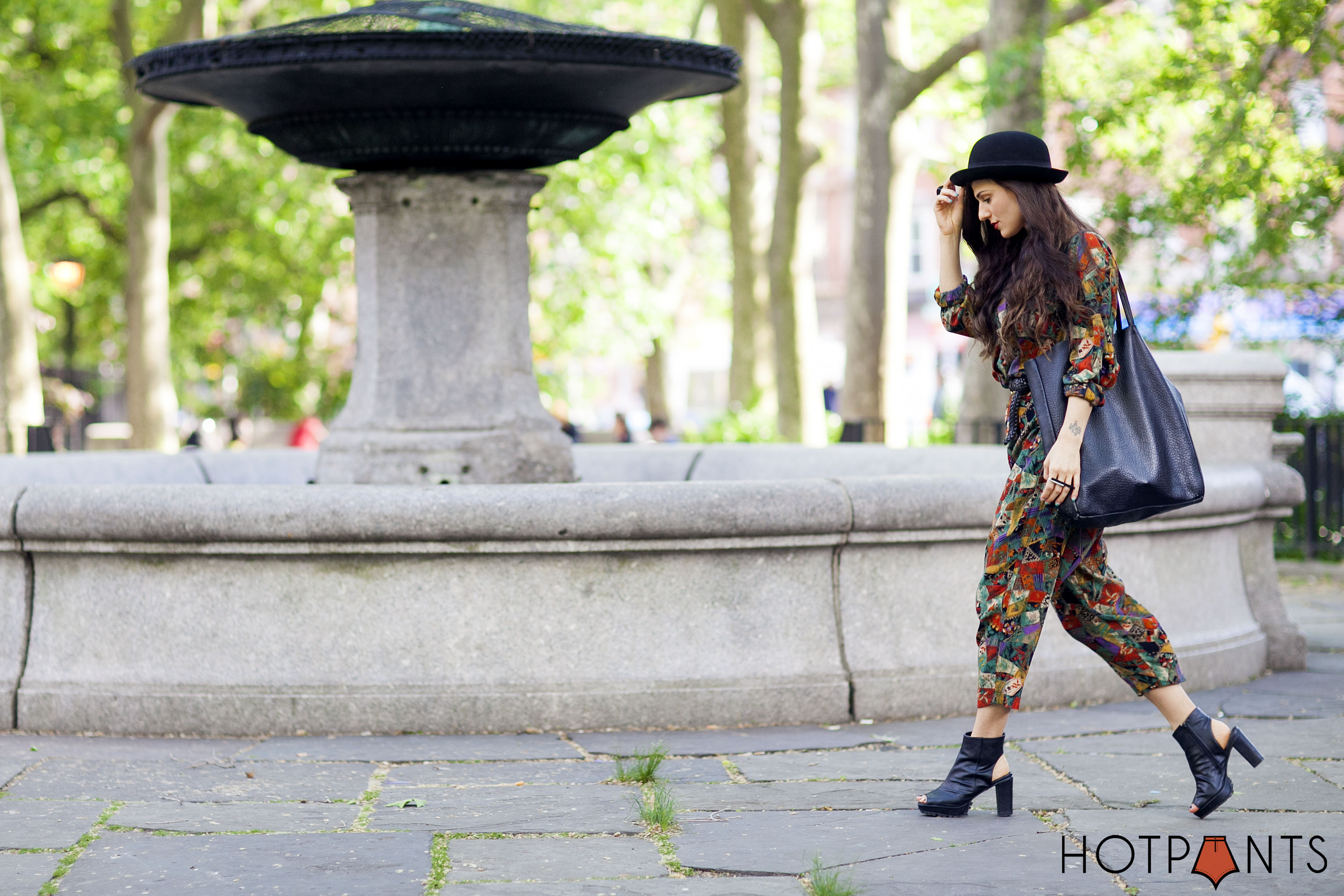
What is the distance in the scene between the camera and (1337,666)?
7.09 m

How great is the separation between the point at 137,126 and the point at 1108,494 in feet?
61.4

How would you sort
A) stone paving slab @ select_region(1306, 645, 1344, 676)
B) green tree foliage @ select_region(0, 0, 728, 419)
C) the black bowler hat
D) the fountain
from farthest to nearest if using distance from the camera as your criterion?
1. green tree foliage @ select_region(0, 0, 728, 419)
2. stone paving slab @ select_region(1306, 645, 1344, 676)
3. the fountain
4. the black bowler hat

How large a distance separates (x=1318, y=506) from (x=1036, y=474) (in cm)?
1021

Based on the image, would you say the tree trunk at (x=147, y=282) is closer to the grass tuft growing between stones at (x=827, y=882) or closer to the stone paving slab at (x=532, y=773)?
the stone paving slab at (x=532, y=773)

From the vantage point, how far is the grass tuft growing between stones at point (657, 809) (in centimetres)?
411

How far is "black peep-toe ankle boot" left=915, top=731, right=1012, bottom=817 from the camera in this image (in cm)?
418

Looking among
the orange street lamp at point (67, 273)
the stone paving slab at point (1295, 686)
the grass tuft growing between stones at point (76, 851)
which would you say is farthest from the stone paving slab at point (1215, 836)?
the orange street lamp at point (67, 273)

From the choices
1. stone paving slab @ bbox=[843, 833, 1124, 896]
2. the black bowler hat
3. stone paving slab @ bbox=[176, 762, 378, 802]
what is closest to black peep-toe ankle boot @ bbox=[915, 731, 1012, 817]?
stone paving slab @ bbox=[843, 833, 1124, 896]

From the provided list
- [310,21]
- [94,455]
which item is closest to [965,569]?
[310,21]

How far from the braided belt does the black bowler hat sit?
1.77 ft

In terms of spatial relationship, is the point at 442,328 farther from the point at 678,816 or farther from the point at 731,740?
the point at 678,816

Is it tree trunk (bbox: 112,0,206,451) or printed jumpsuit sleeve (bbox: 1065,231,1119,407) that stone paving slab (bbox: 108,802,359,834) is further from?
tree trunk (bbox: 112,0,206,451)

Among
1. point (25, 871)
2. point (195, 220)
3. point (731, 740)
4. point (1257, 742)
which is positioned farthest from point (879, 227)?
point (25, 871)

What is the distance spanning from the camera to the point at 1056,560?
166 inches
